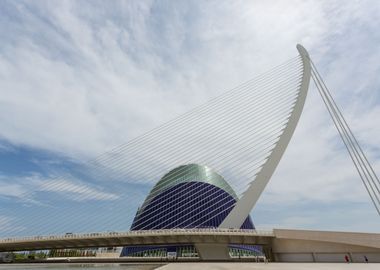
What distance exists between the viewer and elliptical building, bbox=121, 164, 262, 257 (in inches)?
2441

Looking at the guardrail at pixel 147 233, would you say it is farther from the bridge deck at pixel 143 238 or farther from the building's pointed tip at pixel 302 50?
the building's pointed tip at pixel 302 50

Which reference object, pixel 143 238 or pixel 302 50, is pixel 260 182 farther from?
pixel 302 50

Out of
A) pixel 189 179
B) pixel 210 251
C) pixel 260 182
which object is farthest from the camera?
pixel 189 179

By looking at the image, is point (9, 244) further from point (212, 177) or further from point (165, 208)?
point (212, 177)

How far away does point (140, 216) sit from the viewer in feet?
253


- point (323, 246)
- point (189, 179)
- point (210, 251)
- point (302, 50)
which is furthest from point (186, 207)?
point (302, 50)

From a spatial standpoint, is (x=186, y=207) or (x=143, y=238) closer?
(x=143, y=238)

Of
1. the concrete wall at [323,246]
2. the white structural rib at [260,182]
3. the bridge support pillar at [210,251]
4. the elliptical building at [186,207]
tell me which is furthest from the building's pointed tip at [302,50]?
the elliptical building at [186,207]

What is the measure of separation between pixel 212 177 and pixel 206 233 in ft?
150

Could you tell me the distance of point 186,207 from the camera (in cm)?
7175

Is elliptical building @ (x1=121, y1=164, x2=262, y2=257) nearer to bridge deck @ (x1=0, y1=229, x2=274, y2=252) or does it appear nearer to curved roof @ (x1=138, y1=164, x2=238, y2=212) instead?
curved roof @ (x1=138, y1=164, x2=238, y2=212)

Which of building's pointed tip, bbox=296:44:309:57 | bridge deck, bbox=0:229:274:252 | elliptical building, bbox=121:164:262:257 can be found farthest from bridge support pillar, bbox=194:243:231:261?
building's pointed tip, bbox=296:44:309:57

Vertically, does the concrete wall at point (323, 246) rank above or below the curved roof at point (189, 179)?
below

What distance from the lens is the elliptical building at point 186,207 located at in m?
62.0
